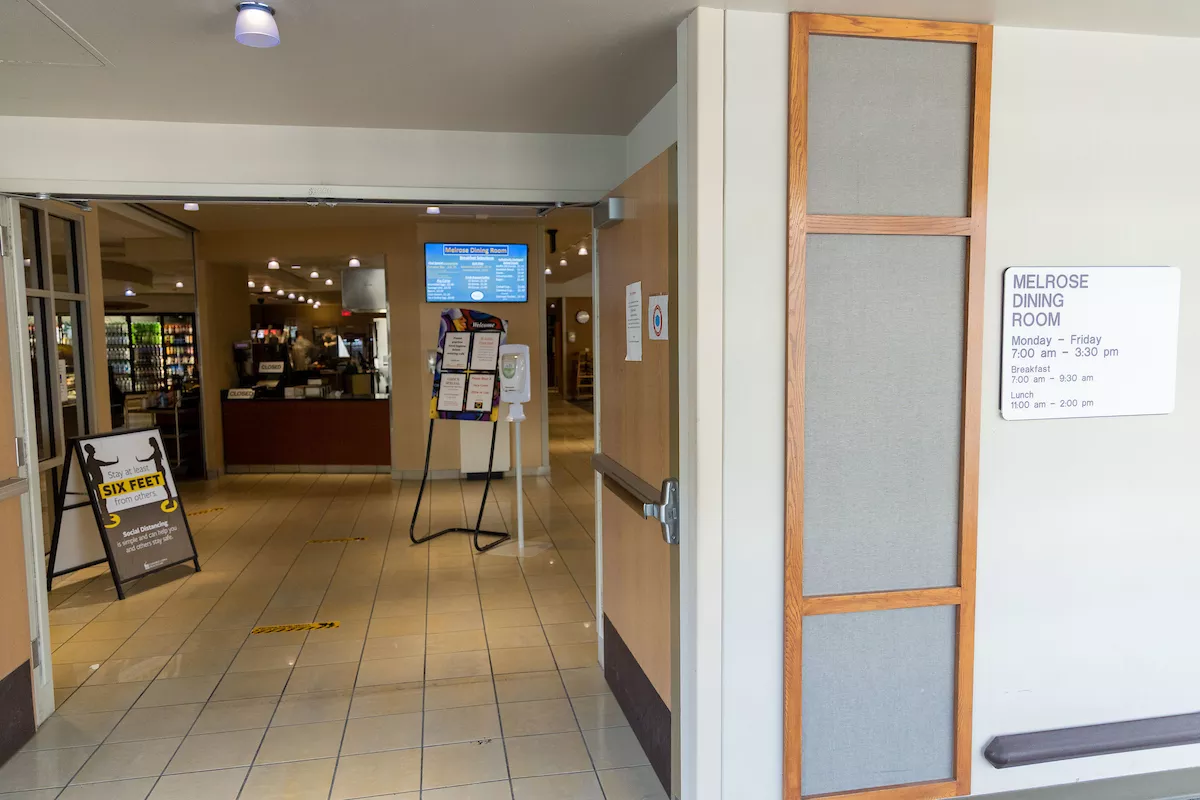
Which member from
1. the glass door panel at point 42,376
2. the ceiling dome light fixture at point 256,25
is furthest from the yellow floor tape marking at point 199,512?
the ceiling dome light fixture at point 256,25

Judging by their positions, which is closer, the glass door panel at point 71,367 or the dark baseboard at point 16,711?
the dark baseboard at point 16,711

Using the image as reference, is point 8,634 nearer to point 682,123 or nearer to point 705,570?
point 705,570

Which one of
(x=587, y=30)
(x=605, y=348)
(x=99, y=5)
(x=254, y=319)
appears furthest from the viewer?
(x=254, y=319)

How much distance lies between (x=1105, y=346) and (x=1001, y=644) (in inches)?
40.4

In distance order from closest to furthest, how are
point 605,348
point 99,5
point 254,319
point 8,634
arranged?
point 99,5
point 8,634
point 605,348
point 254,319

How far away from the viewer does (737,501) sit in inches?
90.7

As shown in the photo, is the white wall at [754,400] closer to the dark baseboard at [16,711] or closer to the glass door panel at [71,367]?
the dark baseboard at [16,711]

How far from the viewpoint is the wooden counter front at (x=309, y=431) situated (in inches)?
351

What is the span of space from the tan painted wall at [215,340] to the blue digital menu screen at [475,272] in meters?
2.60

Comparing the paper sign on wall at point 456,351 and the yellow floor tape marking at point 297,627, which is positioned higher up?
the paper sign on wall at point 456,351

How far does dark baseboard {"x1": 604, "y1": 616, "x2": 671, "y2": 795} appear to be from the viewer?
2770mm

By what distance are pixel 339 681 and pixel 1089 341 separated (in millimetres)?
3430

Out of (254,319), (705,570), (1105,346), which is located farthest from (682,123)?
(254,319)

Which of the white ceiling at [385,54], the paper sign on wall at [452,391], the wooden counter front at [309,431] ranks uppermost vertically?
the white ceiling at [385,54]
